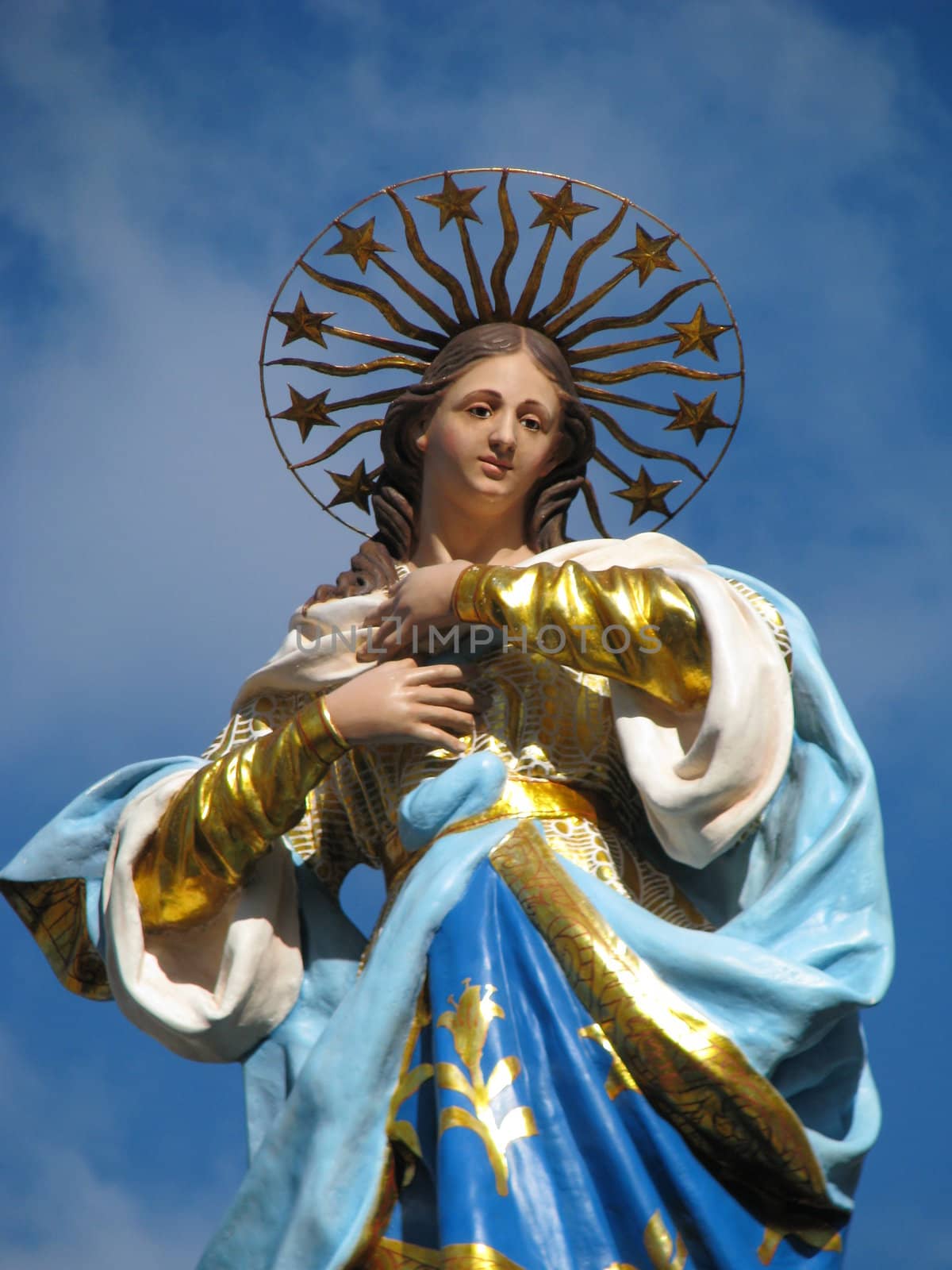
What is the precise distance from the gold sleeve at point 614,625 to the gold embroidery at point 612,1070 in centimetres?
104

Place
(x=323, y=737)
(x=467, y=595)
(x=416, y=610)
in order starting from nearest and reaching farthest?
(x=323, y=737) → (x=467, y=595) → (x=416, y=610)

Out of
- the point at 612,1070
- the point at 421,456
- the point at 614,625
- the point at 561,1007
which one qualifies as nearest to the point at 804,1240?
the point at 612,1070

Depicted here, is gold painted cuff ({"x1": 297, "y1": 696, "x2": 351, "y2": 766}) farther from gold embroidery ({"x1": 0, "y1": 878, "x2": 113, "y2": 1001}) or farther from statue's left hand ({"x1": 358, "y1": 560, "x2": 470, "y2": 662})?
gold embroidery ({"x1": 0, "y1": 878, "x2": 113, "y2": 1001})

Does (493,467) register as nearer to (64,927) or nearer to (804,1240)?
(64,927)

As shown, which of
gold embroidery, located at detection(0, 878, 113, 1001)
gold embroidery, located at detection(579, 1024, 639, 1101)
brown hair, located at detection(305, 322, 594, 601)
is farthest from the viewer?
Result: brown hair, located at detection(305, 322, 594, 601)

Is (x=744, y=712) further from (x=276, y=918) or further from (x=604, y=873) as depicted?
(x=276, y=918)

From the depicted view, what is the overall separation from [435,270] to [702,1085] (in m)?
3.00

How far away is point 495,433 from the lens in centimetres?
696

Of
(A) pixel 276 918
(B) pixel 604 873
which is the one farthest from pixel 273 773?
(B) pixel 604 873

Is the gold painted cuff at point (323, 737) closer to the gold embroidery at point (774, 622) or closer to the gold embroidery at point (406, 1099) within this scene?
the gold embroidery at point (406, 1099)

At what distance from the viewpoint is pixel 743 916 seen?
5.83 m

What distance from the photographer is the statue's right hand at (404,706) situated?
6215mm

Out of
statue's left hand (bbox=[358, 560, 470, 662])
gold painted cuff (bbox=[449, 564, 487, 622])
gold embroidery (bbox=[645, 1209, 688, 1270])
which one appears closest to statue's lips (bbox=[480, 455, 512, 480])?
statue's left hand (bbox=[358, 560, 470, 662])

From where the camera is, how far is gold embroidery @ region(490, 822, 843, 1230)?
544 cm
